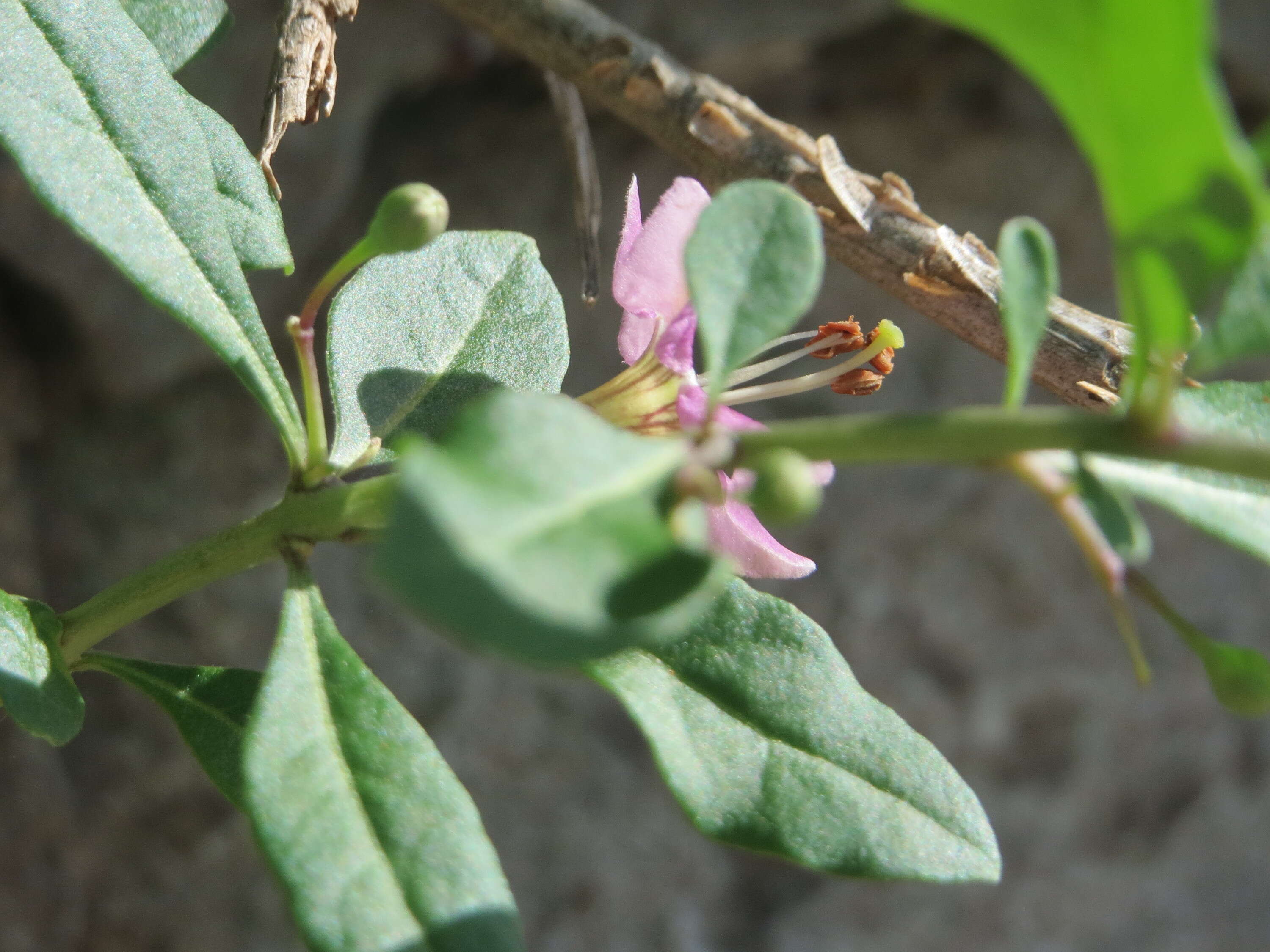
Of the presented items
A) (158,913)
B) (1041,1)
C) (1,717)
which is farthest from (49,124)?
(158,913)

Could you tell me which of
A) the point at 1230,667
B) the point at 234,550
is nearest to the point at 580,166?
the point at 234,550

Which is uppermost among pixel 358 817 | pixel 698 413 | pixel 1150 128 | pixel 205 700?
pixel 1150 128

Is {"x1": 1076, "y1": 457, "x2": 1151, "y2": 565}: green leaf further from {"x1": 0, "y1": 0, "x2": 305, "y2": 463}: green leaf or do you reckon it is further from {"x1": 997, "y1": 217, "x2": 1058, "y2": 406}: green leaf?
{"x1": 0, "y1": 0, "x2": 305, "y2": 463}: green leaf

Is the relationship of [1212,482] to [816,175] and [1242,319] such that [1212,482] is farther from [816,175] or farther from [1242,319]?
[816,175]

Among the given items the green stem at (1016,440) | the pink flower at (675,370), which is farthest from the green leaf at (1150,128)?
the pink flower at (675,370)

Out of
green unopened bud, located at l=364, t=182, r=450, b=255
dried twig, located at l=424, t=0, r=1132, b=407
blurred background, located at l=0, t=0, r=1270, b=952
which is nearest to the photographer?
green unopened bud, located at l=364, t=182, r=450, b=255

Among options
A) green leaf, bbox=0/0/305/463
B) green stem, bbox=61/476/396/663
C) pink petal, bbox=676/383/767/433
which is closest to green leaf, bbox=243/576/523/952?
green stem, bbox=61/476/396/663

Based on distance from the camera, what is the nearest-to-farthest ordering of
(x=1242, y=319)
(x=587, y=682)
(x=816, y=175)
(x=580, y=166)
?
(x=1242, y=319) < (x=816, y=175) < (x=580, y=166) < (x=587, y=682)
